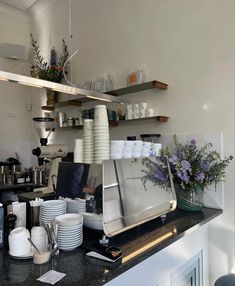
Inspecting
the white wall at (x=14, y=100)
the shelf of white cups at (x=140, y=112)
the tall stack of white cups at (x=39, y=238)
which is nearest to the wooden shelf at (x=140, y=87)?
the shelf of white cups at (x=140, y=112)

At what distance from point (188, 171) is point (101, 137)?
65 centimetres

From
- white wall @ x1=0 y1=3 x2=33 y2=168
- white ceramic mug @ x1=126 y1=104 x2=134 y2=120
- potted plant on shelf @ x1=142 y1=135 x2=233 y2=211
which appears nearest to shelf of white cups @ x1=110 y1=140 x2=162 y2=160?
potted plant on shelf @ x1=142 y1=135 x2=233 y2=211

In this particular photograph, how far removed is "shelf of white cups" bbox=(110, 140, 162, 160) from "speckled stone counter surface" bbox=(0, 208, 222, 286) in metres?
0.44

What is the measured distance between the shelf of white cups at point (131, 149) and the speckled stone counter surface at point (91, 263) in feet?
1.45

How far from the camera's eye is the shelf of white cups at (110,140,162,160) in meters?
1.56

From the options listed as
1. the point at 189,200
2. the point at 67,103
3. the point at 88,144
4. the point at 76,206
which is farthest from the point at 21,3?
the point at 189,200

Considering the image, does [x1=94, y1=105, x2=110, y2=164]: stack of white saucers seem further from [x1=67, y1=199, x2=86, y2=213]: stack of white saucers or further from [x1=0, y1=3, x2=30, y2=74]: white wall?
[x1=0, y1=3, x2=30, y2=74]: white wall

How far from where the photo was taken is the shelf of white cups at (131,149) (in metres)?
1.56

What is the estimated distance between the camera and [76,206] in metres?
1.37

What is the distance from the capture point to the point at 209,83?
1922 mm

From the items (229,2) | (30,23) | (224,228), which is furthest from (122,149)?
(30,23)

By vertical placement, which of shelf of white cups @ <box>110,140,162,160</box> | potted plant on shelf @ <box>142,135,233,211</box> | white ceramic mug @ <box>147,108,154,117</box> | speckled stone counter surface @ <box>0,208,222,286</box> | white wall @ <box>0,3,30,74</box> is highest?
white wall @ <box>0,3,30,74</box>

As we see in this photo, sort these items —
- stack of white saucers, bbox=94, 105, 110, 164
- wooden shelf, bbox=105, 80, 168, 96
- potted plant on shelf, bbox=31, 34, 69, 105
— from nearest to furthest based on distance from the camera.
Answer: stack of white saucers, bbox=94, 105, 110, 164 → wooden shelf, bbox=105, 80, 168, 96 → potted plant on shelf, bbox=31, 34, 69, 105

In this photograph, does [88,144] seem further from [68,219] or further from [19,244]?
[19,244]
